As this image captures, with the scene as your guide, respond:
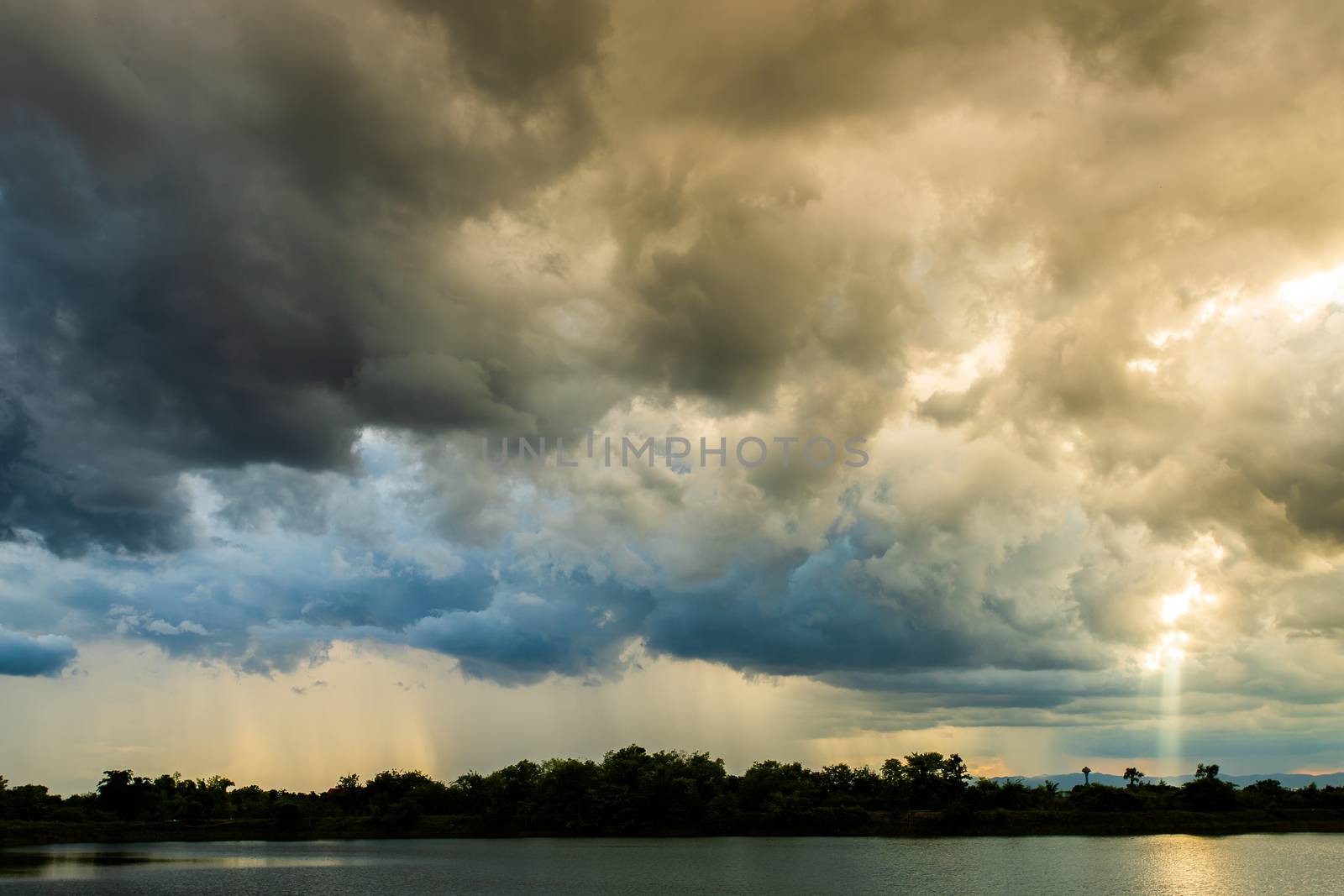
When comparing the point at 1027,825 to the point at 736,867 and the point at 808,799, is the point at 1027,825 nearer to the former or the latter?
the point at 808,799

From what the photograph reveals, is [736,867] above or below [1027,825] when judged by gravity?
above

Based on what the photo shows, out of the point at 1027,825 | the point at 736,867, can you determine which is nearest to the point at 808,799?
the point at 1027,825

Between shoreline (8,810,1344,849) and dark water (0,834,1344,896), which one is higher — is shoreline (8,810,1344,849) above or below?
below

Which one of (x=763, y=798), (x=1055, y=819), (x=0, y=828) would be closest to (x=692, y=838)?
(x=763, y=798)

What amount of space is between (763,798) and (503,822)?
5738 centimetres

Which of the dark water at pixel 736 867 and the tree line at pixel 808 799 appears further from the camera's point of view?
the tree line at pixel 808 799

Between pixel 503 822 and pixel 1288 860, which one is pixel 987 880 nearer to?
pixel 1288 860

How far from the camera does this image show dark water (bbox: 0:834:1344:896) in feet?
Result: 309

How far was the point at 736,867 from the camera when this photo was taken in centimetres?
11525

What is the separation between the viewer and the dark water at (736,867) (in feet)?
309

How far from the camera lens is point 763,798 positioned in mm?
189125

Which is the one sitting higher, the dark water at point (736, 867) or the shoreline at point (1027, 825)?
the dark water at point (736, 867)

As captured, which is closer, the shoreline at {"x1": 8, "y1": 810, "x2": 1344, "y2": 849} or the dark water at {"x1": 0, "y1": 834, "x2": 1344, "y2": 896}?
the dark water at {"x1": 0, "y1": 834, "x2": 1344, "y2": 896}

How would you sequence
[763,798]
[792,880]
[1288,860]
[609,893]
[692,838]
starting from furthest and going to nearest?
[763,798] → [692,838] → [1288,860] → [792,880] → [609,893]
